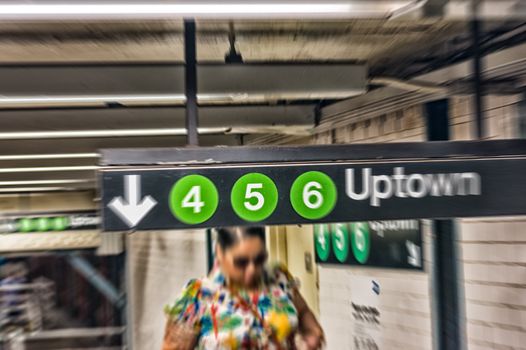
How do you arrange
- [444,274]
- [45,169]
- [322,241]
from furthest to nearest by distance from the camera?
[45,169]
[322,241]
[444,274]

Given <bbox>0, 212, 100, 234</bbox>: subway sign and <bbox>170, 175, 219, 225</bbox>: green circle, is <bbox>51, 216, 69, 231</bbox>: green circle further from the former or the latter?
<bbox>170, 175, 219, 225</bbox>: green circle

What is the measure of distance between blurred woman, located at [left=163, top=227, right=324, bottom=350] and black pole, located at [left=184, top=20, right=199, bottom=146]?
781 millimetres

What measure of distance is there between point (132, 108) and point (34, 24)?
1.52 metres

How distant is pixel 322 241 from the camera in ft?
17.8

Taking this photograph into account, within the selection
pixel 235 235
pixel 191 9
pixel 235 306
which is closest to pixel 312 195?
pixel 191 9

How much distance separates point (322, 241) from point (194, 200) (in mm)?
3264

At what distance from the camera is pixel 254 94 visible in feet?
13.1

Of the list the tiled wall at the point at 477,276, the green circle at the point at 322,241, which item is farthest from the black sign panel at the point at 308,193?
the green circle at the point at 322,241

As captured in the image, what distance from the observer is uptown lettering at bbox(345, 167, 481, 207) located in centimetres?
238

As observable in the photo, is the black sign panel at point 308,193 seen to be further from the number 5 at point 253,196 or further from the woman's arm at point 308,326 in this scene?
the woman's arm at point 308,326

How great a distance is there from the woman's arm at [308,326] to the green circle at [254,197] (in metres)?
1.16

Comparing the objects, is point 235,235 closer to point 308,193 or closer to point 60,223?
point 308,193

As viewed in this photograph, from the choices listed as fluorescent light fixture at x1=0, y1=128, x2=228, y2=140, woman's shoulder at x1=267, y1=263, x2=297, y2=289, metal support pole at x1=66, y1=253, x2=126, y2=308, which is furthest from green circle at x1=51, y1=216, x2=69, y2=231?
woman's shoulder at x1=267, y1=263, x2=297, y2=289

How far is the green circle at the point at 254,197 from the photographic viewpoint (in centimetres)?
229
